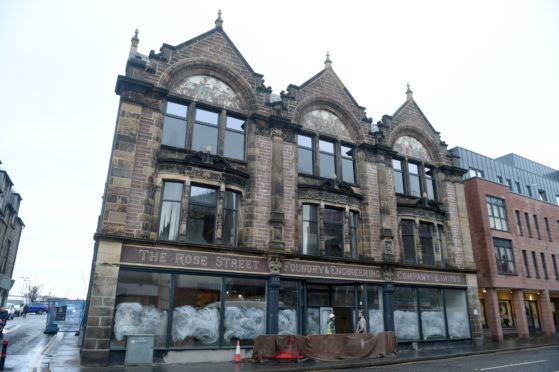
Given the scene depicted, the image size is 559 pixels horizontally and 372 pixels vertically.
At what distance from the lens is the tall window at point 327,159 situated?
2066cm

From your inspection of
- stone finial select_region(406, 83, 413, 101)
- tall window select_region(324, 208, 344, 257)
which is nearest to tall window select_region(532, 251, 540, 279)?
stone finial select_region(406, 83, 413, 101)

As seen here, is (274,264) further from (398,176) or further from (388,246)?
(398,176)

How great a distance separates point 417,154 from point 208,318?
1722cm

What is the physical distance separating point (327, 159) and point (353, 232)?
14.1 ft

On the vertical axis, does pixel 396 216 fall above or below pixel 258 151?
below

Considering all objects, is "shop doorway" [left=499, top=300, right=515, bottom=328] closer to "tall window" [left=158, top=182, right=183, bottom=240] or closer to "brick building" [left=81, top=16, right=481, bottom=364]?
"brick building" [left=81, top=16, right=481, bottom=364]

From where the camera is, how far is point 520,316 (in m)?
28.4

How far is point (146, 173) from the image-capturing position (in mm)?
15539

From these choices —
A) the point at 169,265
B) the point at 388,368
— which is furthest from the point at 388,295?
the point at 169,265

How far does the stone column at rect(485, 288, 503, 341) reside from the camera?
84.4 ft

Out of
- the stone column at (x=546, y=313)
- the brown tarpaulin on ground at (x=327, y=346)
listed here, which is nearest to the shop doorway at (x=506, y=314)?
the stone column at (x=546, y=313)

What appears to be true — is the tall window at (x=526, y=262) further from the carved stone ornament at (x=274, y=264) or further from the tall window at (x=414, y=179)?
the carved stone ornament at (x=274, y=264)

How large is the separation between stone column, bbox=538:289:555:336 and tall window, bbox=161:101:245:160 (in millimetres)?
29020

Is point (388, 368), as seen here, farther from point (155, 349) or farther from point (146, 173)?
point (146, 173)
